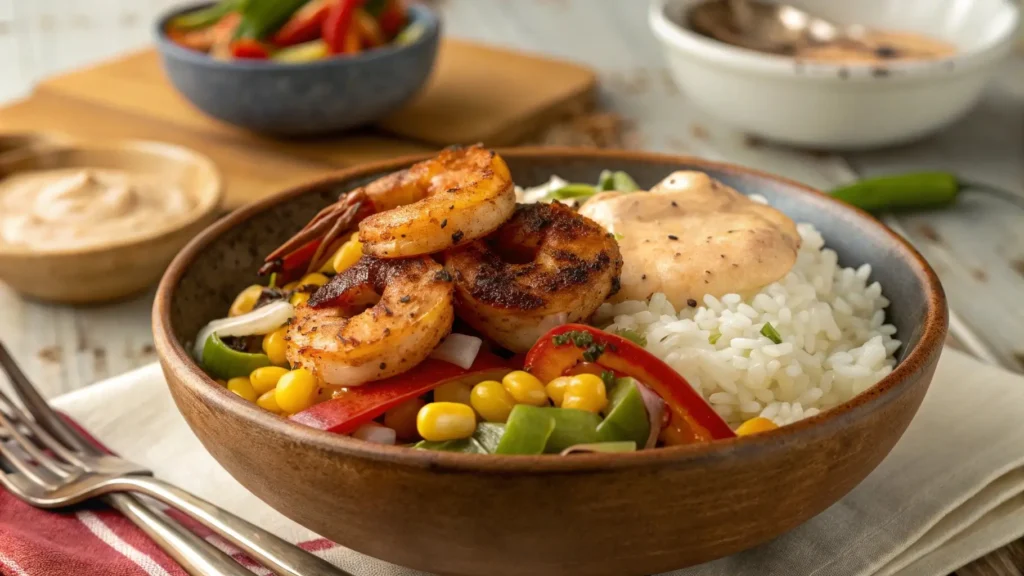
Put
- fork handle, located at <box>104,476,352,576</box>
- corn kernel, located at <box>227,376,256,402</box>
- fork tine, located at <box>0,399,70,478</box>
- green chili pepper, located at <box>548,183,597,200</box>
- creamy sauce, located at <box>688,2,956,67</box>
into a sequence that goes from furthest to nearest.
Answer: creamy sauce, located at <box>688,2,956,67</box>, green chili pepper, located at <box>548,183,597,200</box>, fork tine, located at <box>0,399,70,478</box>, corn kernel, located at <box>227,376,256,402</box>, fork handle, located at <box>104,476,352,576</box>

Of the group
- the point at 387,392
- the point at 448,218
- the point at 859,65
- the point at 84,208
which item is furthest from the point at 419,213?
the point at 859,65

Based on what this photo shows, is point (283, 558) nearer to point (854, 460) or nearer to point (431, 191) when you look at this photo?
point (431, 191)

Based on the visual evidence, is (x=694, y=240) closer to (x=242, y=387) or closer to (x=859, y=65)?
(x=242, y=387)

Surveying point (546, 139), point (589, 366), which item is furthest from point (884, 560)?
point (546, 139)

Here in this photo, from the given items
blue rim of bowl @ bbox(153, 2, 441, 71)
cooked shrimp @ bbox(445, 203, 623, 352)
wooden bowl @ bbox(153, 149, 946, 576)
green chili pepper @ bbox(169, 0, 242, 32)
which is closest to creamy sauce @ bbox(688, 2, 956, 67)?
blue rim of bowl @ bbox(153, 2, 441, 71)

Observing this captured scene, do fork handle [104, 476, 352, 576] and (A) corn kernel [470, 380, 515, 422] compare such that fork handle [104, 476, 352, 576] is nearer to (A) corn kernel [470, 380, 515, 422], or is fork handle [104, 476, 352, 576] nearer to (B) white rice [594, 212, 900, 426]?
(A) corn kernel [470, 380, 515, 422]
